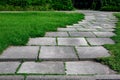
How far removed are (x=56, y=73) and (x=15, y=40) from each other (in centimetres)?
262

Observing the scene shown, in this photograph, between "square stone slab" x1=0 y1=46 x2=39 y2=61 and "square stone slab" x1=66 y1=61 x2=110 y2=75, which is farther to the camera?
"square stone slab" x1=0 y1=46 x2=39 y2=61

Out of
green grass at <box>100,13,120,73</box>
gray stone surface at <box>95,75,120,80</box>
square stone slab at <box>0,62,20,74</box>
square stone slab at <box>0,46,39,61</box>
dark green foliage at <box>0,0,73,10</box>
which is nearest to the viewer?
gray stone surface at <box>95,75,120,80</box>

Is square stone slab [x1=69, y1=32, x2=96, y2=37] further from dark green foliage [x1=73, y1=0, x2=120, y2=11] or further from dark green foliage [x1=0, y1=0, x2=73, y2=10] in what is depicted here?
dark green foliage [x1=73, y1=0, x2=120, y2=11]

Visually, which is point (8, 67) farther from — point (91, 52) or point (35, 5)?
point (35, 5)

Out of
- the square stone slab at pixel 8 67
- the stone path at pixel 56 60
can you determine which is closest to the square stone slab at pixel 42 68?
the stone path at pixel 56 60

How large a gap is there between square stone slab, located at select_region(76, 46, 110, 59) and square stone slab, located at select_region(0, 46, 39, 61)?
1.01 m

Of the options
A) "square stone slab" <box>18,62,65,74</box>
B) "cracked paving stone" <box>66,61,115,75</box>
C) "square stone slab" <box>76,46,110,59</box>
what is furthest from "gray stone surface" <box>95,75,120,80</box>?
"square stone slab" <box>76,46,110,59</box>

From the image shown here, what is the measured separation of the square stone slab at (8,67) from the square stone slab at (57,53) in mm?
642

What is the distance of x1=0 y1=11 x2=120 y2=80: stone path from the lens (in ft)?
14.5

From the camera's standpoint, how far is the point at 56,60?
5316 millimetres

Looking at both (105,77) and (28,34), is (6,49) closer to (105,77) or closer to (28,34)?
(28,34)

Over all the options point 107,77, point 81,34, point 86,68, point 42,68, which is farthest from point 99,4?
point 107,77

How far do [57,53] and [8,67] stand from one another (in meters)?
1.33

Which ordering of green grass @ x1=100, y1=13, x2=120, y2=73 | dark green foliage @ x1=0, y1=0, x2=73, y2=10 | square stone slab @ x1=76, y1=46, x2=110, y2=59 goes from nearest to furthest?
green grass @ x1=100, y1=13, x2=120, y2=73, square stone slab @ x1=76, y1=46, x2=110, y2=59, dark green foliage @ x1=0, y1=0, x2=73, y2=10
